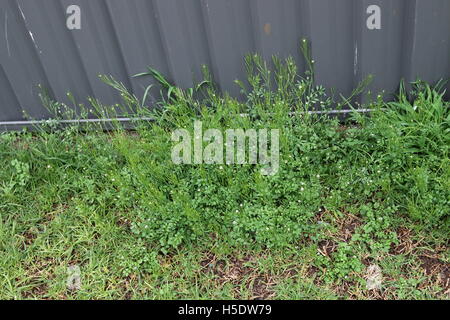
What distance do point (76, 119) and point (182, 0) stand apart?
120 cm

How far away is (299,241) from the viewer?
282 centimetres

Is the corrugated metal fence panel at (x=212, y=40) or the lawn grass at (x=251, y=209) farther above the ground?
the corrugated metal fence panel at (x=212, y=40)

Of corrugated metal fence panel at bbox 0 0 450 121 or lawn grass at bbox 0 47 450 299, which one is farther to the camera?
corrugated metal fence panel at bbox 0 0 450 121

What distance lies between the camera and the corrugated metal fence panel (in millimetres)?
3021

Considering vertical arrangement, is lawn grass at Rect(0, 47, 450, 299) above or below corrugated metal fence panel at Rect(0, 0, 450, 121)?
below

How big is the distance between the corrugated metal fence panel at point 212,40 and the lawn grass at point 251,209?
141 mm

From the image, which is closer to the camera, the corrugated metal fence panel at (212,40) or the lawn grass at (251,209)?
the lawn grass at (251,209)

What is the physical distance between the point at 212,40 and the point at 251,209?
1116 millimetres

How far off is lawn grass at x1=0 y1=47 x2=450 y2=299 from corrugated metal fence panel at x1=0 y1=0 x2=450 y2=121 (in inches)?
5.6

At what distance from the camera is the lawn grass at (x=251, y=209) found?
2.70 m

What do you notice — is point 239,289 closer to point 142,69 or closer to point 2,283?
point 2,283

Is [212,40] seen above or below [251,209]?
above

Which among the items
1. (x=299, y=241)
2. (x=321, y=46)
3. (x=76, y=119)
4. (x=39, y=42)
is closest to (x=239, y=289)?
(x=299, y=241)

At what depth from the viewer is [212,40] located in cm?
322
